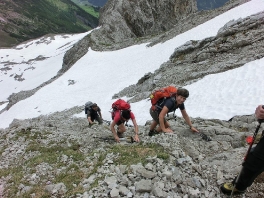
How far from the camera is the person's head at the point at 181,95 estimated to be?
30.9 ft

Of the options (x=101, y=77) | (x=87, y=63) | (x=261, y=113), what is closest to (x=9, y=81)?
(x=87, y=63)

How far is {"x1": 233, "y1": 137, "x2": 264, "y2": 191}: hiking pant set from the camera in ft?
21.0

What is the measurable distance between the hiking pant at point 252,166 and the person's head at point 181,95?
3392 mm

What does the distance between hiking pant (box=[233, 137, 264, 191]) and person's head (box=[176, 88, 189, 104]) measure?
11.1ft

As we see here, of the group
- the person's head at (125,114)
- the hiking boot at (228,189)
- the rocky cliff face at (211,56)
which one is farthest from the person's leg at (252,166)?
the rocky cliff face at (211,56)

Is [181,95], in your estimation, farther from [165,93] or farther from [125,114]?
[125,114]

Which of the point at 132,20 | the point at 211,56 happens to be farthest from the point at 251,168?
the point at 132,20

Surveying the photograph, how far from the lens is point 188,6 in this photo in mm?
→ 78375

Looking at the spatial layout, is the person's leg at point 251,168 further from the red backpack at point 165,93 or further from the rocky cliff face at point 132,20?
the rocky cliff face at point 132,20

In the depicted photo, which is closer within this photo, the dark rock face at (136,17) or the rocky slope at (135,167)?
the rocky slope at (135,167)

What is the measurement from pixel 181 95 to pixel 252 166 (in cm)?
371

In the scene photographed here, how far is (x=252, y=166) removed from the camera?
259 inches

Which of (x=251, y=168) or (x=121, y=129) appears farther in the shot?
(x=121, y=129)

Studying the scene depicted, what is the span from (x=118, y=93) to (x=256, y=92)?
16592mm
